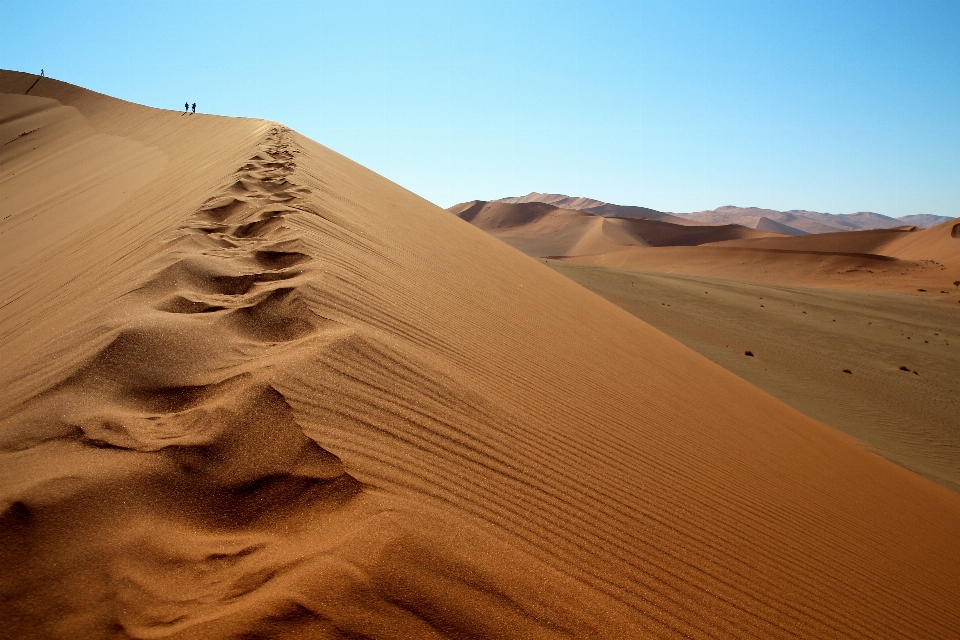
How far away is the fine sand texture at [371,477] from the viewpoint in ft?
5.35

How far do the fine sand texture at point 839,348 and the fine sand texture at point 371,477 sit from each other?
458 centimetres

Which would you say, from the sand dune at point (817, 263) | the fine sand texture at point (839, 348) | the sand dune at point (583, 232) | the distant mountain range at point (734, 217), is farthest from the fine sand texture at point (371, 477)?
the distant mountain range at point (734, 217)

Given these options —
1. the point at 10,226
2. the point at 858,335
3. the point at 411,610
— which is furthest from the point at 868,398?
the point at 10,226

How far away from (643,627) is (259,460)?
1.36 meters

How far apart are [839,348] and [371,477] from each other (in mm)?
15243

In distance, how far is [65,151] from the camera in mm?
18812

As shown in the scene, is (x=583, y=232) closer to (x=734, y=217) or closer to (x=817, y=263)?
(x=817, y=263)

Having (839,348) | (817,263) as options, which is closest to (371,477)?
(839,348)

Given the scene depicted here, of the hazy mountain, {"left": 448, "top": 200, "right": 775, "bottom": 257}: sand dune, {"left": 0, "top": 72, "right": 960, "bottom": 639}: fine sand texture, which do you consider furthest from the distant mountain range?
{"left": 0, "top": 72, "right": 960, "bottom": 639}: fine sand texture

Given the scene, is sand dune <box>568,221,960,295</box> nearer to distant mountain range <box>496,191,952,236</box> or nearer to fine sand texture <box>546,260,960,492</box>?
fine sand texture <box>546,260,960,492</box>

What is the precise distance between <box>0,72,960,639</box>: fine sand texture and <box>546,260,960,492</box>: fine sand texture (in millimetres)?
4578

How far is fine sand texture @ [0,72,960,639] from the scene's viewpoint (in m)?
1.63

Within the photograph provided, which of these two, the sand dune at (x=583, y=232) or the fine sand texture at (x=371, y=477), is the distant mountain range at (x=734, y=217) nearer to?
the sand dune at (x=583, y=232)

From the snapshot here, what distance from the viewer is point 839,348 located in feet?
47.2
